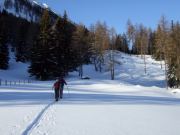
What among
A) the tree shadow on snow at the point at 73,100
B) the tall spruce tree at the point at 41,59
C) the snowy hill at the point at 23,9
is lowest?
the tree shadow on snow at the point at 73,100

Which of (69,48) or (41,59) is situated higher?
(69,48)

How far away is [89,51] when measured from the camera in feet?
264

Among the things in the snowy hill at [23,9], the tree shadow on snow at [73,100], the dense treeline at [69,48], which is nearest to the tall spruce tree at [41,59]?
the dense treeline at [69,48]

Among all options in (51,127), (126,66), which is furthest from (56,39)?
(51,127)

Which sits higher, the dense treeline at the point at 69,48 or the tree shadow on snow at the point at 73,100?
the dense treeline at the point at 69,48

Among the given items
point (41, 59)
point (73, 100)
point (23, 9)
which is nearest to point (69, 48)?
point (41, 59)

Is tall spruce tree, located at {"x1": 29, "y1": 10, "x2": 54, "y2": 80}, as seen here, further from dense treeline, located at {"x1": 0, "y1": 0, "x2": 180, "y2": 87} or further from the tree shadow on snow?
the tree shadow on snow

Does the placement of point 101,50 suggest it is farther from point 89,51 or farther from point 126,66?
point 126,66

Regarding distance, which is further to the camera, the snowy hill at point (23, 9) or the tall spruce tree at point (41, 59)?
the snowy hill at point (23, 9)

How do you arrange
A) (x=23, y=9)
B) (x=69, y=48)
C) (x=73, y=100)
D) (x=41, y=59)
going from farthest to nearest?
(x=23, y=9)
(x=69, y=48)
(x=41, y=59)
(x=73, y=100)

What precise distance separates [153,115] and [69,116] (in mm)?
3876

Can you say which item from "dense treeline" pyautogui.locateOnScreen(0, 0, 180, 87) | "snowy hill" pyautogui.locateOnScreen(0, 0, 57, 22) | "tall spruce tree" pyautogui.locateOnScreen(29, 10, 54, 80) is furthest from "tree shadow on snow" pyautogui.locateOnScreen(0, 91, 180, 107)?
"snowy hill" pyautogui.locateOnScreen(0, 0, 57, 22)

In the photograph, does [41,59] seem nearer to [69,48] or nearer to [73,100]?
[69,48]

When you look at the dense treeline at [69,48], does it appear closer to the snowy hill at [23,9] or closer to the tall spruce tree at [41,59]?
the tall spruce tree at [41,59]
